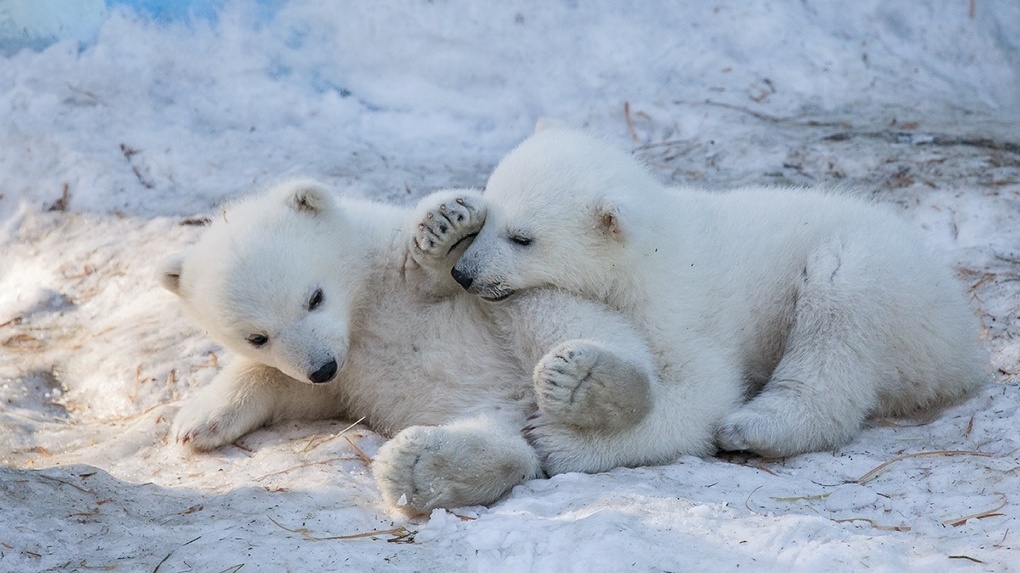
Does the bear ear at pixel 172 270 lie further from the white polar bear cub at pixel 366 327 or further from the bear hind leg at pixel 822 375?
the bear hind leg at pixel 822 375

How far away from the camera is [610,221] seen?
429cm

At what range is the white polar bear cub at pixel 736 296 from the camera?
4160 millimetres

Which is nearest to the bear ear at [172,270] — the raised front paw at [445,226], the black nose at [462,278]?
the raised front paw at [445,226]

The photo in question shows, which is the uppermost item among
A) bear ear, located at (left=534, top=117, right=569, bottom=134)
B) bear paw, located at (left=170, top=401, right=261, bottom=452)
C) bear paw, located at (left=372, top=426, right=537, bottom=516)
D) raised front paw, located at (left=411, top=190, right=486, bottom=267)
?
bear ear, located at (left=534, top=117, right=569, bottom=134)

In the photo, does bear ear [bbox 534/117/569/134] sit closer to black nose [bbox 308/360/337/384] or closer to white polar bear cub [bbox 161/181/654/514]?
white polar bear cub [bbox 161/181/654/514]

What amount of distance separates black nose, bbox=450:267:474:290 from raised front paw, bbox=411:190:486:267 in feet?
0.39

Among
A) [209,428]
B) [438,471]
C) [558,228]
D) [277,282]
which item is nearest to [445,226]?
[558,228]

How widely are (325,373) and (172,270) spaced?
894 mm

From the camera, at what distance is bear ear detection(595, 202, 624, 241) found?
425 cm

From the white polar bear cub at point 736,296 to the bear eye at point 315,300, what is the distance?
60 centimetres

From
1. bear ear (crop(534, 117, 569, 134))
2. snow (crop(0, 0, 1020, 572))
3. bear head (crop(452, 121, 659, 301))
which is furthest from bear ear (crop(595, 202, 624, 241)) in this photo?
snow (crop(0, 0, 1020, 572))

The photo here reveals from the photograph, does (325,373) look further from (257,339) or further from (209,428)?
(209,428)

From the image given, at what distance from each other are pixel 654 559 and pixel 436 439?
100 centimetres

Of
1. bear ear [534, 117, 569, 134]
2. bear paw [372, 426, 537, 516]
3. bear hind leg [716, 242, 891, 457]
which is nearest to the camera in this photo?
bear paw [372, 426, 537, 516]
